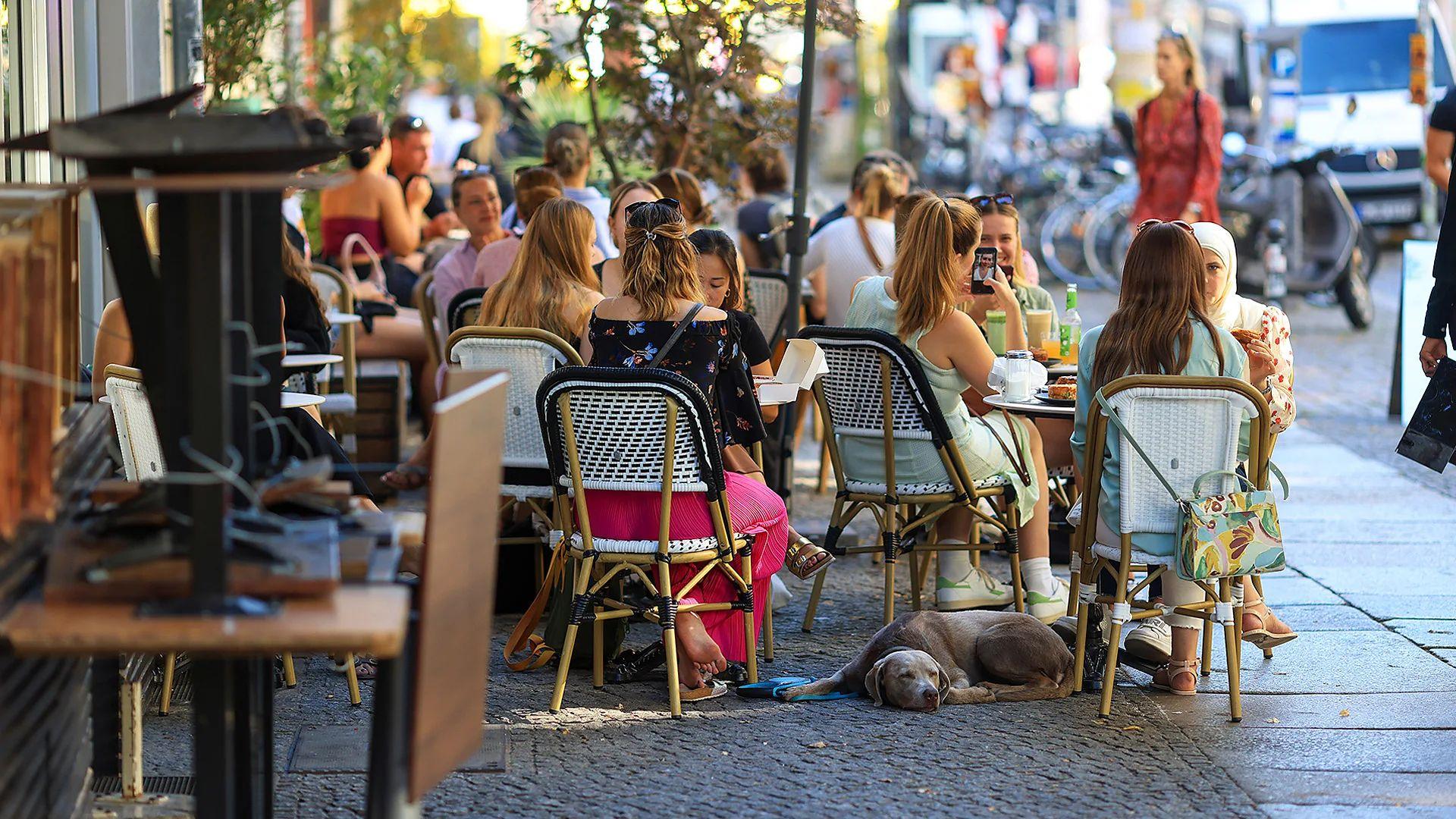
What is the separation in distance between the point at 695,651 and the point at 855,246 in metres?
3.66

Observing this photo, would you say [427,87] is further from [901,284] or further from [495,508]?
[495,508]

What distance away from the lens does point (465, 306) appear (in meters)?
6.69

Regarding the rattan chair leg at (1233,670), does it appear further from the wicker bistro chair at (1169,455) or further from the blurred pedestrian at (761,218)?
the blurred pedestrian at (761,218)

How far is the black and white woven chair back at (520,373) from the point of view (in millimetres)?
5555

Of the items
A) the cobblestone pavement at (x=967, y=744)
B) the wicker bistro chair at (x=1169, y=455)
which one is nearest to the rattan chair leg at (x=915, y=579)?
the cobblestone pavement at (x=967, y=744)

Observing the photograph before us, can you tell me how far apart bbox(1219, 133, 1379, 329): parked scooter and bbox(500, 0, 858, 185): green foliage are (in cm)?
650

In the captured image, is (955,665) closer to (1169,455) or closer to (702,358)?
(1169,455)

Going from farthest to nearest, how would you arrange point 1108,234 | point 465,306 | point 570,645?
1. point 1108,234
2. point 465,306
3. point 570,645

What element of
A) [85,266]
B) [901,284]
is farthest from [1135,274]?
[85,266]

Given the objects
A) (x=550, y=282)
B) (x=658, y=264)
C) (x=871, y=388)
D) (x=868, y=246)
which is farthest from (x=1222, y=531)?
(x=868, y=246)

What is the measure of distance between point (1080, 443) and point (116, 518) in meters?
3.14

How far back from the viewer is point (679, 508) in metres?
5.06

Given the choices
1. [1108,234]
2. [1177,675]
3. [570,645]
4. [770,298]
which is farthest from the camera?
[1108,234]

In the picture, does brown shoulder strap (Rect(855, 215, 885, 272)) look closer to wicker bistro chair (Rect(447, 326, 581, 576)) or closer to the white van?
wicker bistro chair (Rect(447, 326, 581, 576))
